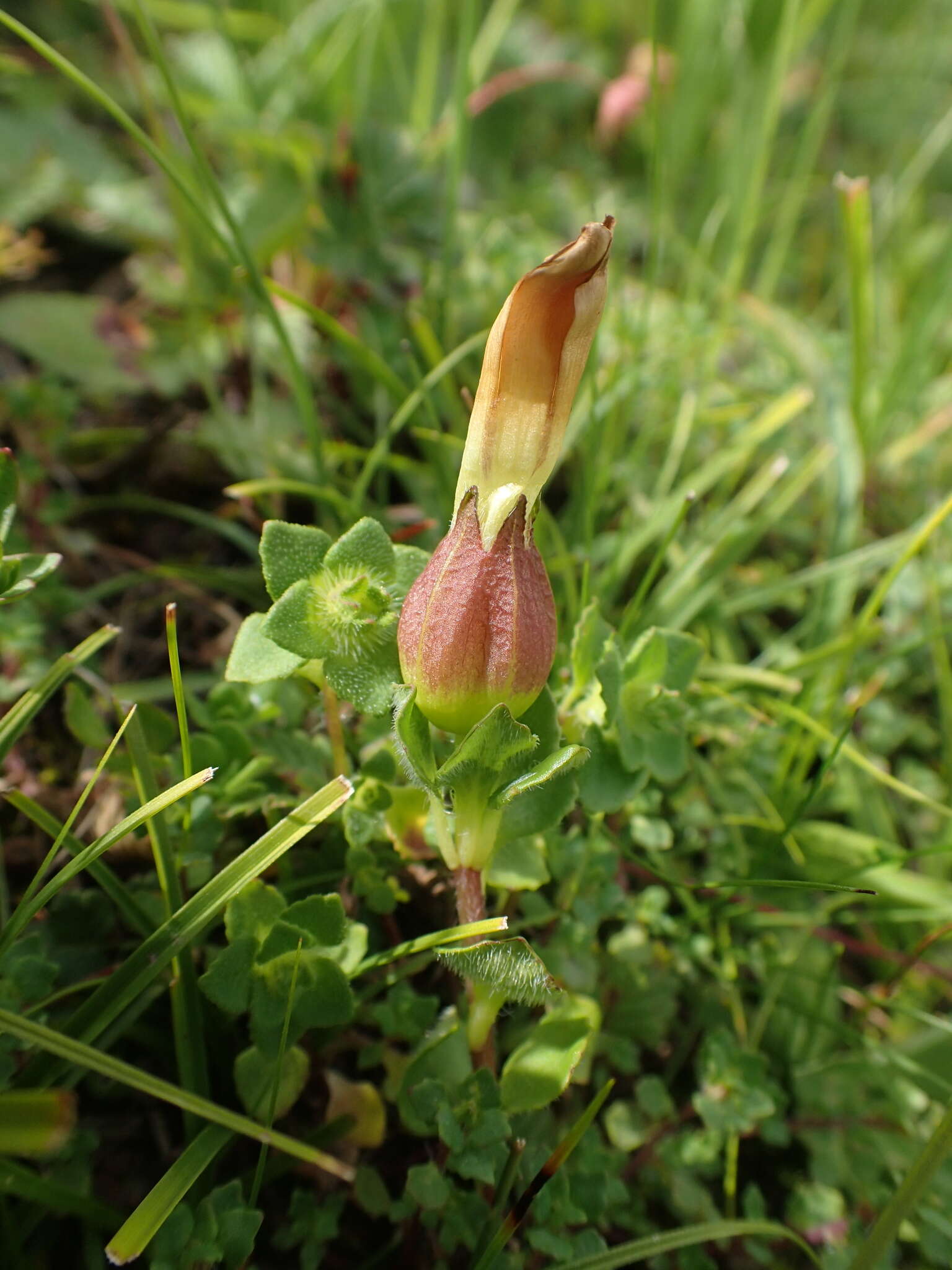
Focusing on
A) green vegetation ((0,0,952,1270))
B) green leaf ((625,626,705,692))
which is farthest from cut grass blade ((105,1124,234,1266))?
green leaf ((625,626,705,692))

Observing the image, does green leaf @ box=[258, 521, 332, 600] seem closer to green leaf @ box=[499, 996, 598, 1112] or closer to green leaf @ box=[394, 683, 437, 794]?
green leaf @ box=[394, 683, 437, 794]

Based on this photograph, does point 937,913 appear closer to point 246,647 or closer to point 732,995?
point 732,995

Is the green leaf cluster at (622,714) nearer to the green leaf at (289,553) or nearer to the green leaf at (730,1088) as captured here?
the green leaf at (289,553)

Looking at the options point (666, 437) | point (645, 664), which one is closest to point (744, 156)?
point (666, 437)

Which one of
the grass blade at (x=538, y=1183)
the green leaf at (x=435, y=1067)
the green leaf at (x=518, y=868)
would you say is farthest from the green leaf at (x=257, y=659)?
the grass blade at (x=538, y=1183)

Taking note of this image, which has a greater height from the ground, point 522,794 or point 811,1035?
point 522,794

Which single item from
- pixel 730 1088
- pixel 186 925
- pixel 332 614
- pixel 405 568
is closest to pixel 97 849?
pixel 186 925

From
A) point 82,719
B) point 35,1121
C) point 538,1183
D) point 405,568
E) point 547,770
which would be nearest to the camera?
point 35,1121

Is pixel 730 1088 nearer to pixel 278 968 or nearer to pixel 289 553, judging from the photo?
pixel 278 968
